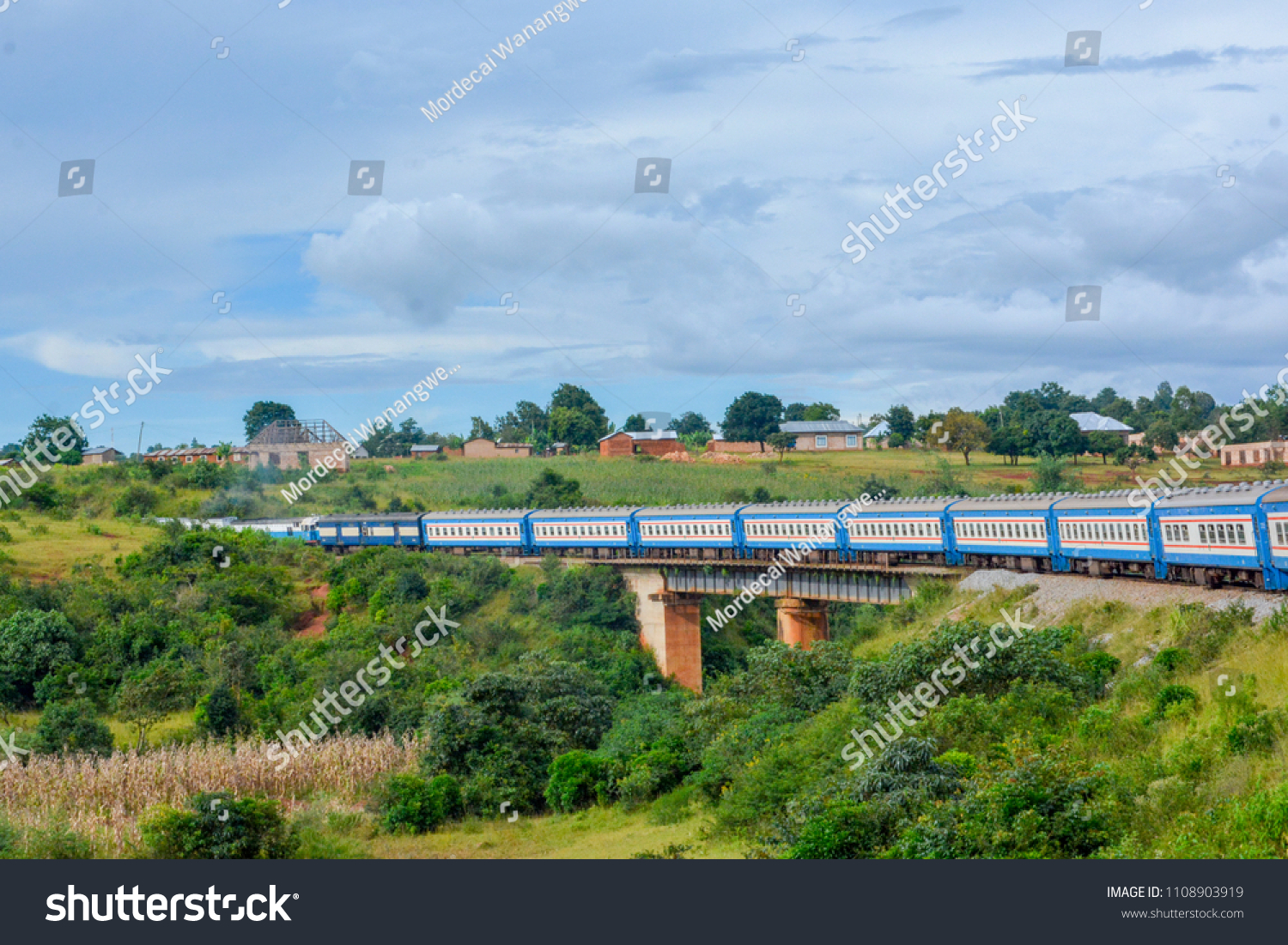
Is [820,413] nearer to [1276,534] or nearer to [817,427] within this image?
[817,427]

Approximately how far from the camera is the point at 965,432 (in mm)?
80500

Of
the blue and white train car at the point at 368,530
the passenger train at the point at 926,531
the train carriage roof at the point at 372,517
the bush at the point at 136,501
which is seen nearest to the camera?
the passenger train at the point at 926,531

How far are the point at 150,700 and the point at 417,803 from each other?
43.1 ft

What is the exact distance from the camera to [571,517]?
5009 centimetres

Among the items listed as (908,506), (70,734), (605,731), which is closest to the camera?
(605,731)

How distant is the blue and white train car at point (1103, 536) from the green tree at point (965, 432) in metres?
47.4

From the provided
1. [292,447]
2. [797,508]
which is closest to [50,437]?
[292,447]

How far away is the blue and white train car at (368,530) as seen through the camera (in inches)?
2201

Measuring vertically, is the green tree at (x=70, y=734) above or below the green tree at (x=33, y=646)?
below

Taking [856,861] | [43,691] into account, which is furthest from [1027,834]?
[43,691]

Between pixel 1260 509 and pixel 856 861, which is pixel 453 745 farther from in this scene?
pixel 1260 509

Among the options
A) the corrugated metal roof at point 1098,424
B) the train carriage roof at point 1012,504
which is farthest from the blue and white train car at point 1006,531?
the corrugated metal roof at point 1098,424

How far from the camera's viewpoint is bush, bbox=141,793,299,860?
1722cm

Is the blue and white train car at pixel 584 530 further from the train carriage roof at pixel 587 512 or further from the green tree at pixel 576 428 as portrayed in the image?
the green tree at pixel 576 428
